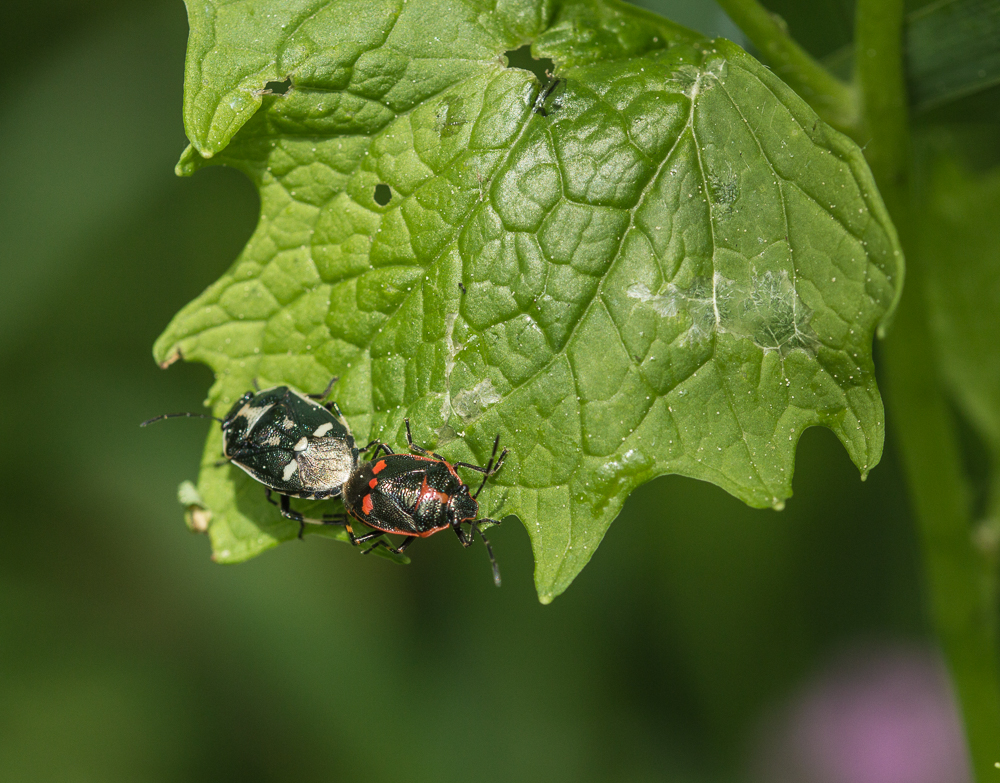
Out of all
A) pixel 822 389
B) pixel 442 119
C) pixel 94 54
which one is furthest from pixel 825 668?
pixel 94 54

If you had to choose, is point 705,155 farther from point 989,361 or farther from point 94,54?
point 94,54

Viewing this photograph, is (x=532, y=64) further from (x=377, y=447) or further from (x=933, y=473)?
(x=933, y=473)

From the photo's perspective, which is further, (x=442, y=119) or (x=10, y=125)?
(x=10, y=125)

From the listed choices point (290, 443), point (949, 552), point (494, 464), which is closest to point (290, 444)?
point (290, 443)

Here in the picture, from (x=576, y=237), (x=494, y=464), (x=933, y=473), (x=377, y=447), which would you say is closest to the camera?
(x=576, y=237)

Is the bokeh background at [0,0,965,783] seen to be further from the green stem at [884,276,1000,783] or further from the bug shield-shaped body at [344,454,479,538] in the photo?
the bug shield-shaped body at [344,454,479,538]
